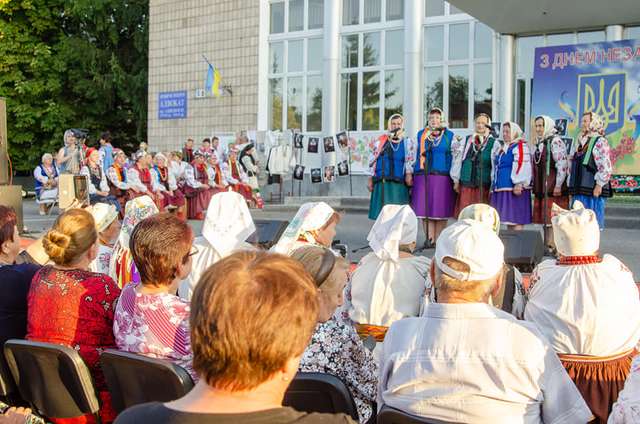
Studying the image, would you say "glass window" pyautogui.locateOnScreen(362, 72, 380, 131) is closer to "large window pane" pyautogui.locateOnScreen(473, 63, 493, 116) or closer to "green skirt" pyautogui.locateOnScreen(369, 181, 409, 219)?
"large window pane" pyautogui.locateOnScreen(473, 63, 493, 116)

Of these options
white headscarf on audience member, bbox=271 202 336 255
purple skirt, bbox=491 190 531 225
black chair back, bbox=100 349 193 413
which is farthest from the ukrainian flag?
black chair back, bbox=100 349 193 413

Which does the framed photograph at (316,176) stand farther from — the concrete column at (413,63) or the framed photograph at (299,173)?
the concrete column at (413,63)

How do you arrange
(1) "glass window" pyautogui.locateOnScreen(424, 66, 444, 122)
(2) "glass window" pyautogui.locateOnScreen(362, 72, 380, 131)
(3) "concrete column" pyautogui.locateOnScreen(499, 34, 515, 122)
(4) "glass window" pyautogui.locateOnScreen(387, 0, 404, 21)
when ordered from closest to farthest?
(3) "concrete column" pyautogui.locateOnScreen(499, 34, 515, 122) → (1) "glass window" pyautogui.locateOnScreen(424, 66, 444, 122) → (4) "glass window" pyautogui.locateOnScreen(387, 0, 404, 21) → (2) "glass window" pyautogui.locateOnScreen(362, 72, 380, 131)

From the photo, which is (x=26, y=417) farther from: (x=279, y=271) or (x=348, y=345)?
(x=279, y=271)

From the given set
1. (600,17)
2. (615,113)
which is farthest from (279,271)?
(600,17)

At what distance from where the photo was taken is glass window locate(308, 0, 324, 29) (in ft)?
67.6

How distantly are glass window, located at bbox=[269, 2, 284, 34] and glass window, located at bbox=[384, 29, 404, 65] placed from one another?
3686 mm

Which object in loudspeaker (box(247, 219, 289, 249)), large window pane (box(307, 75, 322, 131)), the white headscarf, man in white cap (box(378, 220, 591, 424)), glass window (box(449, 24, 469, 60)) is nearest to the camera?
man in white cap (box(378, 220, 591, 424))

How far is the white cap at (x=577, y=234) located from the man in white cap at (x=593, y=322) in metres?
0.04

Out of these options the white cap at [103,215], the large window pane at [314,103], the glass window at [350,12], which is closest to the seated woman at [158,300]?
the white cap at [103,215]

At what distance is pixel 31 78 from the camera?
27.0 m

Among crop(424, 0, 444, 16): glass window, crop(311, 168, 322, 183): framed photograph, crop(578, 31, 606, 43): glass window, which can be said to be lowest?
crop(311, 168, 322, 183): framed photograph

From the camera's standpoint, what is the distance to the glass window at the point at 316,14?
2059cm

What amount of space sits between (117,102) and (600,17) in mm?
19700
